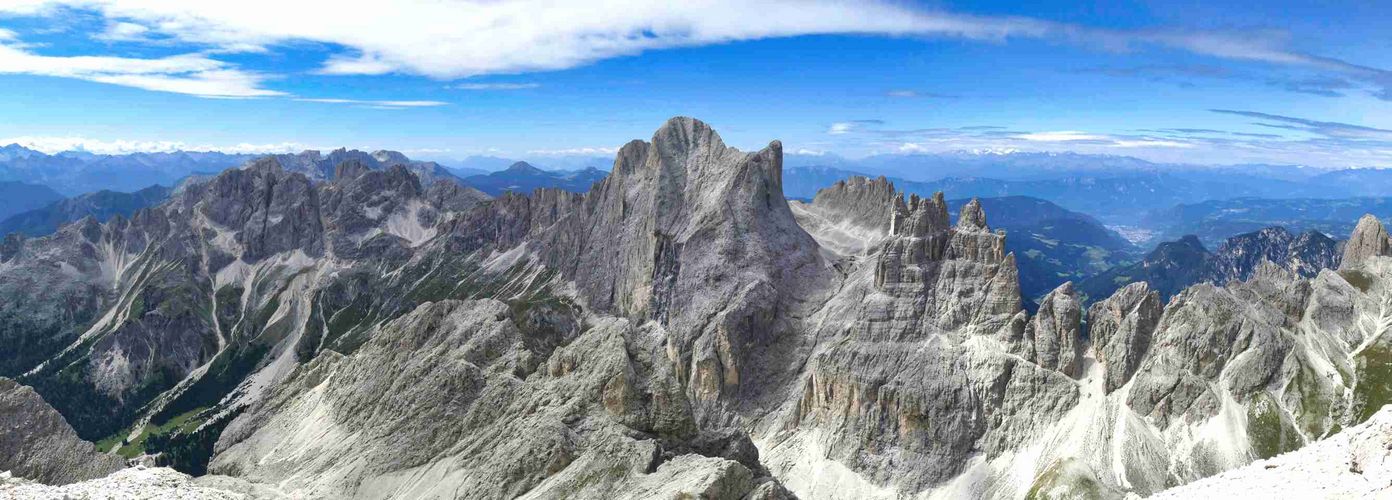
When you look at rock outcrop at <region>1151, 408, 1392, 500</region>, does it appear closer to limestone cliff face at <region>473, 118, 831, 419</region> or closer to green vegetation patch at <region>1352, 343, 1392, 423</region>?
green vegetation patch at <region>1352, 343, 1392, 423</region>

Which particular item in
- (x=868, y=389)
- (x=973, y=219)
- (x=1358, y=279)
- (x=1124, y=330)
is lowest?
(x=868, y=389)

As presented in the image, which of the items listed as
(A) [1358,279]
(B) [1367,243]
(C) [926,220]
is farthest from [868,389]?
(B) [1367,243]

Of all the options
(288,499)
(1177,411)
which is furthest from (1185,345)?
(288,499)

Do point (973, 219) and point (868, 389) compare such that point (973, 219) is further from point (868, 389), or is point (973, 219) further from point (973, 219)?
point (868, 389)

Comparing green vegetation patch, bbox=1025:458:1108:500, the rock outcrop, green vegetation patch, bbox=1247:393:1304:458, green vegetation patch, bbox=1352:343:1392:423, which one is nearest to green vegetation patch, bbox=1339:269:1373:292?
green vegetation patch, bbox=1352:343:1392:423

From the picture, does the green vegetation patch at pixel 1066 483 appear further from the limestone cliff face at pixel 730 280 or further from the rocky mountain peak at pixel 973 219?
the limestone cliff face at pixel 730 280

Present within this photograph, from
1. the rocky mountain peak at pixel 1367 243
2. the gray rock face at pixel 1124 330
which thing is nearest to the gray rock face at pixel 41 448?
the gray rock face at pixel 1124 330

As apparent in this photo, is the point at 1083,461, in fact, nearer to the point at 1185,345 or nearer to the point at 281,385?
the point at 1185,345
